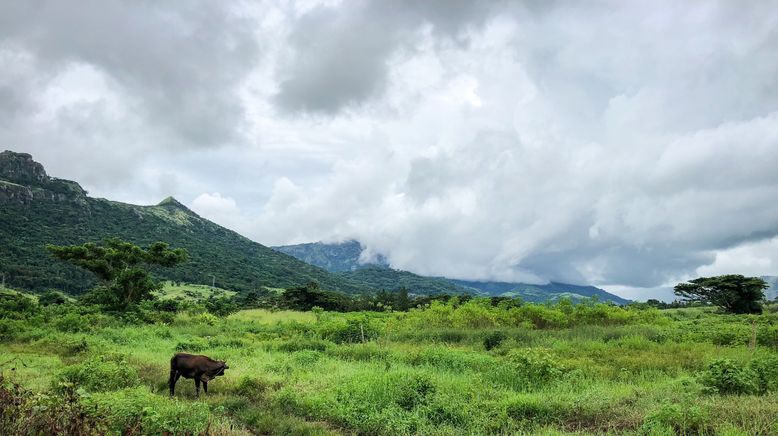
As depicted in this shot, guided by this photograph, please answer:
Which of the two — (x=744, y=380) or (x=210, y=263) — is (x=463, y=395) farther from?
(x=210, y=263)

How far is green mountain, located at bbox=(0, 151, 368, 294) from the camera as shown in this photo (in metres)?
117

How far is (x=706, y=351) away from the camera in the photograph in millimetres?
17797

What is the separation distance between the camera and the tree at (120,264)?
3947 centimetres

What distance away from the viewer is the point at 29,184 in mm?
176875

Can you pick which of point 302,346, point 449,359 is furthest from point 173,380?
point 302,346

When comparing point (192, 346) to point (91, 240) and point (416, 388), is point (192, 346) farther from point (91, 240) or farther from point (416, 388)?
point (91, 240)

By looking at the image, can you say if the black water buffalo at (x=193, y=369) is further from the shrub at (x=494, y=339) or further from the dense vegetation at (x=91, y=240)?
the dense vegetation at (x=91, y=240)

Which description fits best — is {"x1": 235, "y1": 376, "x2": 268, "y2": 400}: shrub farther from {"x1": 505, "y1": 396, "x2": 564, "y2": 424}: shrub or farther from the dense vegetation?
the dense vegetation

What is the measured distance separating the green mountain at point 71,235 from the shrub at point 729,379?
131500 mm

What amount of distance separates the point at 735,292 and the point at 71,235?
157 m

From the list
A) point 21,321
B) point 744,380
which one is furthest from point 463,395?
point 21,321

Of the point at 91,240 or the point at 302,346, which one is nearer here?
the point at 302,346

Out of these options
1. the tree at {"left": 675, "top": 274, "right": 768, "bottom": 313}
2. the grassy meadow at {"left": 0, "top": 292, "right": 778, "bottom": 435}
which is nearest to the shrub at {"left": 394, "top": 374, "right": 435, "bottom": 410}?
the grassy meadow at {"left": 0, "top": 292, "right": 778, "bottom": 435}

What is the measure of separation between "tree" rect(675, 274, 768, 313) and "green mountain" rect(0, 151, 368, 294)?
112138mm
